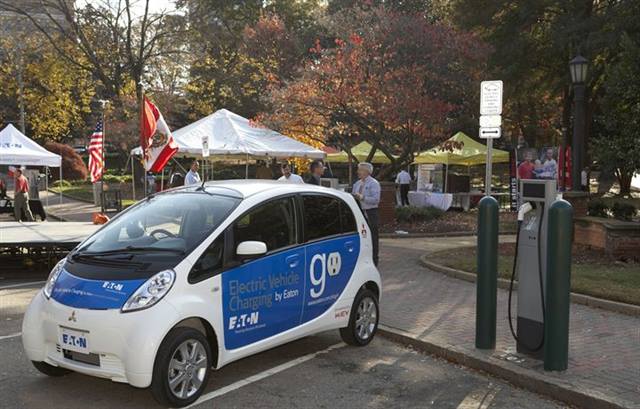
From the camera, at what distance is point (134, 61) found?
3319 centimetres

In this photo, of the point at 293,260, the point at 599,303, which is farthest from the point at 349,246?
the point at 599,303

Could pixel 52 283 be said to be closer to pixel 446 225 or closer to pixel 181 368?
pixel 181 368

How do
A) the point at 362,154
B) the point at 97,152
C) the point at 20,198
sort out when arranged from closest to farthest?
the point at 20,198 < the point at 97,152 < the point at 362,154

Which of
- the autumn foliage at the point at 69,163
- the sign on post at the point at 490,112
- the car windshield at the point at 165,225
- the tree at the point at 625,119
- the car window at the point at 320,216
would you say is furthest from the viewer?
the autumn foliage at the point at 69,163

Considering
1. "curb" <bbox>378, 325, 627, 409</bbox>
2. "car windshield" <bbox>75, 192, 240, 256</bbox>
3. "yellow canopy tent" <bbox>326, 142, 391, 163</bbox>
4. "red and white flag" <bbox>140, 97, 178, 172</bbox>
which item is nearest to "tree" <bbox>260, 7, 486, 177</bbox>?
"red and white flag" <bbox>140, 97, 178, 172</bbox>

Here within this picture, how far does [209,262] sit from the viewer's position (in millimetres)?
4969

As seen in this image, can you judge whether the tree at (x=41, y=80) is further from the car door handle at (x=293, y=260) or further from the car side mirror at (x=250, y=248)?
the car side mirror at (x=250, y=248)

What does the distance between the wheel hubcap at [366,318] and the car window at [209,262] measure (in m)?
1.99

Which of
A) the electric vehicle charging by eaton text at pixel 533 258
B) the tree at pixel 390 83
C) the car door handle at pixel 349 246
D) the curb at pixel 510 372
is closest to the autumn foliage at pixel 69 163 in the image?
the tree at pixel 390 83

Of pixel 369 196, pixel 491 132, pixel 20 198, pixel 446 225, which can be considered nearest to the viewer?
pixel 491 132

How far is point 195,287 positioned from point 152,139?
30.7ft

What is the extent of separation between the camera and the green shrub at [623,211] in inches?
509

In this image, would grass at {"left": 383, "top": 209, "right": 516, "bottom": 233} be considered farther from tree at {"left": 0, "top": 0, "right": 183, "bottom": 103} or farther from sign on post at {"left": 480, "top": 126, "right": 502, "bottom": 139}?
tree at {"left": 0, "top": 0, "right": 183, "bottom": 103}

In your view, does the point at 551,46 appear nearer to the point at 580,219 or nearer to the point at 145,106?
the point at 580,219
